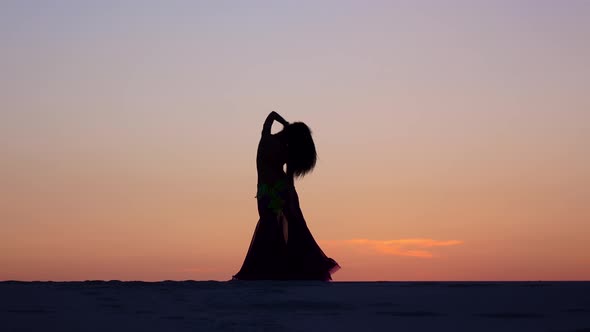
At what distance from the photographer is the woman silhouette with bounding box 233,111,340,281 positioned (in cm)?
1409

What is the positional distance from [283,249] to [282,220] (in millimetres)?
471

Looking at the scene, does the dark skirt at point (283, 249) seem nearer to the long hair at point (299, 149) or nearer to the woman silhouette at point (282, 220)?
the woman silhouette at point (282, 220)

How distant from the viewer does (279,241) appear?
1415 centimetres

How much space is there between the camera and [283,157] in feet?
47.2

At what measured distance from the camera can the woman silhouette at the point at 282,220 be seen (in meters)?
14.1

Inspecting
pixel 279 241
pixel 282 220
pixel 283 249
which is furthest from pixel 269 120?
pixel 283 249

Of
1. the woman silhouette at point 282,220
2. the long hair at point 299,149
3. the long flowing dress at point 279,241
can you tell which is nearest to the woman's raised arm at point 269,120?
the woman silhouette at point 282,220
